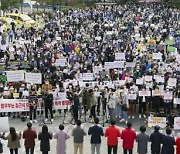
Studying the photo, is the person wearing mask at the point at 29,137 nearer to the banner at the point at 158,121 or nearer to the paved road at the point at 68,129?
the paved road at the point at 68,129

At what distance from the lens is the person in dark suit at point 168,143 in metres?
14.6

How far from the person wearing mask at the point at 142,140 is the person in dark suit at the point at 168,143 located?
606mm

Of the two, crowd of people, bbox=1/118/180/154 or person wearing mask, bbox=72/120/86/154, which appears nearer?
crowd of people, bbox=1/118/180/154

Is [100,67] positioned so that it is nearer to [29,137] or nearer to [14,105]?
[14,105]

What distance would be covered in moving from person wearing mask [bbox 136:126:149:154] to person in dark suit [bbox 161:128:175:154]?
0.61 meters

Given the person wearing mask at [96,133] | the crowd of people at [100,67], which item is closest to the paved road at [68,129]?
the crowd of people at [100,67]

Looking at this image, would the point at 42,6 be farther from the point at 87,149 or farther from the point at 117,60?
the point at 87,149

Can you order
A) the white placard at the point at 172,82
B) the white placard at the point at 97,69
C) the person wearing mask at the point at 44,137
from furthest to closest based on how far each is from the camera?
1. the white placard at the point at 97,69
2. the white placard at the point at 172,82
3. the person wearing mask at the point at 44,137

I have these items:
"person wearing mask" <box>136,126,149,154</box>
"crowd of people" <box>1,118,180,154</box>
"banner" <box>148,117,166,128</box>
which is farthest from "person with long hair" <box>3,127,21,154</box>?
"banner" <box>148,117,166,128</box>

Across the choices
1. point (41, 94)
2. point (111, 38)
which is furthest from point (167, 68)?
point (111, 38)

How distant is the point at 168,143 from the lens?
14.6 metres

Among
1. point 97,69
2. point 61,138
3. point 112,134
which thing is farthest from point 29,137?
point 97,69

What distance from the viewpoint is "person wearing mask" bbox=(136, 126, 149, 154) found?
49.4 ft

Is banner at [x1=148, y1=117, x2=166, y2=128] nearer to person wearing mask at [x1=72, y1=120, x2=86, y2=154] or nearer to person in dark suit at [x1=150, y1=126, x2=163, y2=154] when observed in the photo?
person in dark suit at [x1=150, y1=126, x2=163, y2=154]
